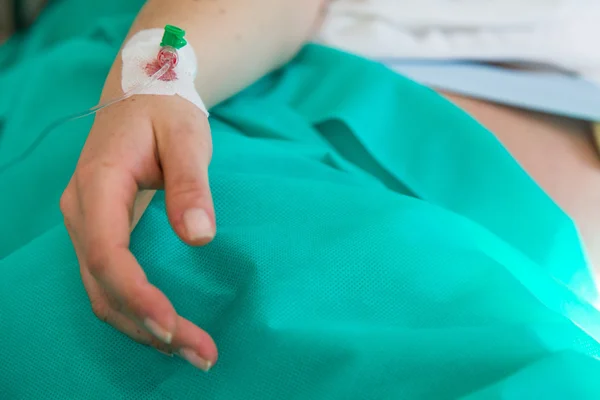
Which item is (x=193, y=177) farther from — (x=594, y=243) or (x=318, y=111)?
(x=594, y=243)

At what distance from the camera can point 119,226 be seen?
43 cm

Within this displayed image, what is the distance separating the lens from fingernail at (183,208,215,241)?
40 cm

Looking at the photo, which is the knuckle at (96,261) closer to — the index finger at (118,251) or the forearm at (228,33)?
the index finger at (118,251)

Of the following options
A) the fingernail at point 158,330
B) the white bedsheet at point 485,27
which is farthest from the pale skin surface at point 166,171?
the white bedsheet at point 485,27

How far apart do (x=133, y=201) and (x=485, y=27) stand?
2.11 feet

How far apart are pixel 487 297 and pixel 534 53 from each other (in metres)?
0.52

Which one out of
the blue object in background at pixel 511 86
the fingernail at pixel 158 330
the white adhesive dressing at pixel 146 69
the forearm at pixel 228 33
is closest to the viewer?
the fingernail at pixel 158 330

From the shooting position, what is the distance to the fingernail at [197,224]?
40cm

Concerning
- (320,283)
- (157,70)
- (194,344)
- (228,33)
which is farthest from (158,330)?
(228,33)

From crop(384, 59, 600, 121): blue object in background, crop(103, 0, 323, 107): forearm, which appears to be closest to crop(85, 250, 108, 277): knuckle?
crop(103, 0, 323, 107): forearm

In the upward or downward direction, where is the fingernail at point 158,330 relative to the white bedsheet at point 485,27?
downward

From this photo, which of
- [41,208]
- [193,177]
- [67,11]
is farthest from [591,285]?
[67,11]

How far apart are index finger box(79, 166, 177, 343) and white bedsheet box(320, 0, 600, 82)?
1.65ft

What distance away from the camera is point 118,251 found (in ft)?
1.36
